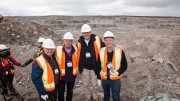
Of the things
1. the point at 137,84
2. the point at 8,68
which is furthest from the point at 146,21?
the point at 8,68

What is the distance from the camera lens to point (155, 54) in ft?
33.5

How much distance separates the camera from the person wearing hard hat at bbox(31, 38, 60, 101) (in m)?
4.48

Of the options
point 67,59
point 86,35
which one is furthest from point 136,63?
point 67,59

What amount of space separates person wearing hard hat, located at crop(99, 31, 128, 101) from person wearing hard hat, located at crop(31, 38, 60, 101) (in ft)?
3.43

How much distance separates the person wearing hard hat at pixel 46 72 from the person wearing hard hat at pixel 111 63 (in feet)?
3.43

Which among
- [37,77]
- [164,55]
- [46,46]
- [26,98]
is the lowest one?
[26,98]

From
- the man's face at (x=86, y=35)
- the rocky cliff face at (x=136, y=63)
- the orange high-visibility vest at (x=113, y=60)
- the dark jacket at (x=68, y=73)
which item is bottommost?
the rocky cliff face at (x=136, y=63)

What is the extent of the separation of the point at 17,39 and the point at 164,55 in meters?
7.43

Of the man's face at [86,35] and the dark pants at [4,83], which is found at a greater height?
the man's face at [86,35]

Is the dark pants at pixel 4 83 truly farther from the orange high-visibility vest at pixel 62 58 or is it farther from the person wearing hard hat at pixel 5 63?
the orange high-visibility vest at pixel 62 58

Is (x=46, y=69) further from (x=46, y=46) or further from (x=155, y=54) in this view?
(x=155, y=54)

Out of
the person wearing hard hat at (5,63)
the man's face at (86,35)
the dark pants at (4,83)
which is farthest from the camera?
the dark pants at (4,83)

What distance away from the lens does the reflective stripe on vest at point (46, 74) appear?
14.8ft

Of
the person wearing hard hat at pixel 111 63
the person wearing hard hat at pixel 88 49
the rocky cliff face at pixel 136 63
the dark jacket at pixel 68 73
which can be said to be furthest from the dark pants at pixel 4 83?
the person wearing hard hat at pixel 111 63
